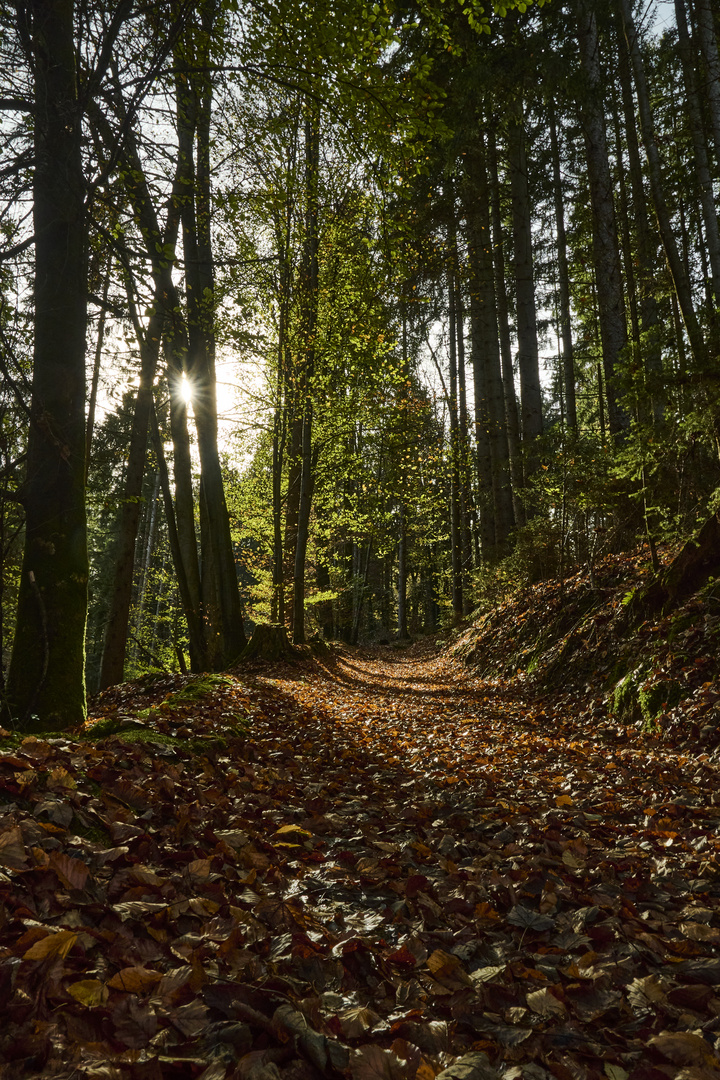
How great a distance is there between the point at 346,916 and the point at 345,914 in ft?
0.07

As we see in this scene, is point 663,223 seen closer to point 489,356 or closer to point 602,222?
point 602,222

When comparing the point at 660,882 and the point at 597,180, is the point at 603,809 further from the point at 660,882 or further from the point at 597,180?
the point at 597,180

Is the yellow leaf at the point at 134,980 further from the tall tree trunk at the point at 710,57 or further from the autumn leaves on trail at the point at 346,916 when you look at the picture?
the tall tree trunk at the point at 710,57

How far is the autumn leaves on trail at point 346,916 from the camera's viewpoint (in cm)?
157

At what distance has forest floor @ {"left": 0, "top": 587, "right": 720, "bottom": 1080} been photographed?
1.57 m

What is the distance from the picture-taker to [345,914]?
251 cm

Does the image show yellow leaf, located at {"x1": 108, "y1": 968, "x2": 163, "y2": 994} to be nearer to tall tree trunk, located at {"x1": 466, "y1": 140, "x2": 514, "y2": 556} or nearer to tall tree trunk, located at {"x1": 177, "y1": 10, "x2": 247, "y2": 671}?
tall tree trunk, located at {"x1": 177, "y1": 10, "x2": 247, "y2": 671}

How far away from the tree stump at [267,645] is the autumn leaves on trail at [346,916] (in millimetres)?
6290

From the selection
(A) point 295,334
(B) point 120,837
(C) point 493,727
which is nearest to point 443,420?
(A) point 295,334

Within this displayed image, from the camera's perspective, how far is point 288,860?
2941 millimetres

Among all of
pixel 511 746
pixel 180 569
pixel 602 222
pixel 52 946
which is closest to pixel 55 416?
pixel 52 946

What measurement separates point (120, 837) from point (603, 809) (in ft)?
9.79

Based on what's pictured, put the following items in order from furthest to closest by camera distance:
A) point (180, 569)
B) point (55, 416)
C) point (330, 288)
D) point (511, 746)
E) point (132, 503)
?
1. point (330, 288)
2. point (180, 569)
3. point (132, 503)
4. point (511, 746)
5. point (55, 416)

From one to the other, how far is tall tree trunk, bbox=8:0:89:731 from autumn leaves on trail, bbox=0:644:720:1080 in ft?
2.26
